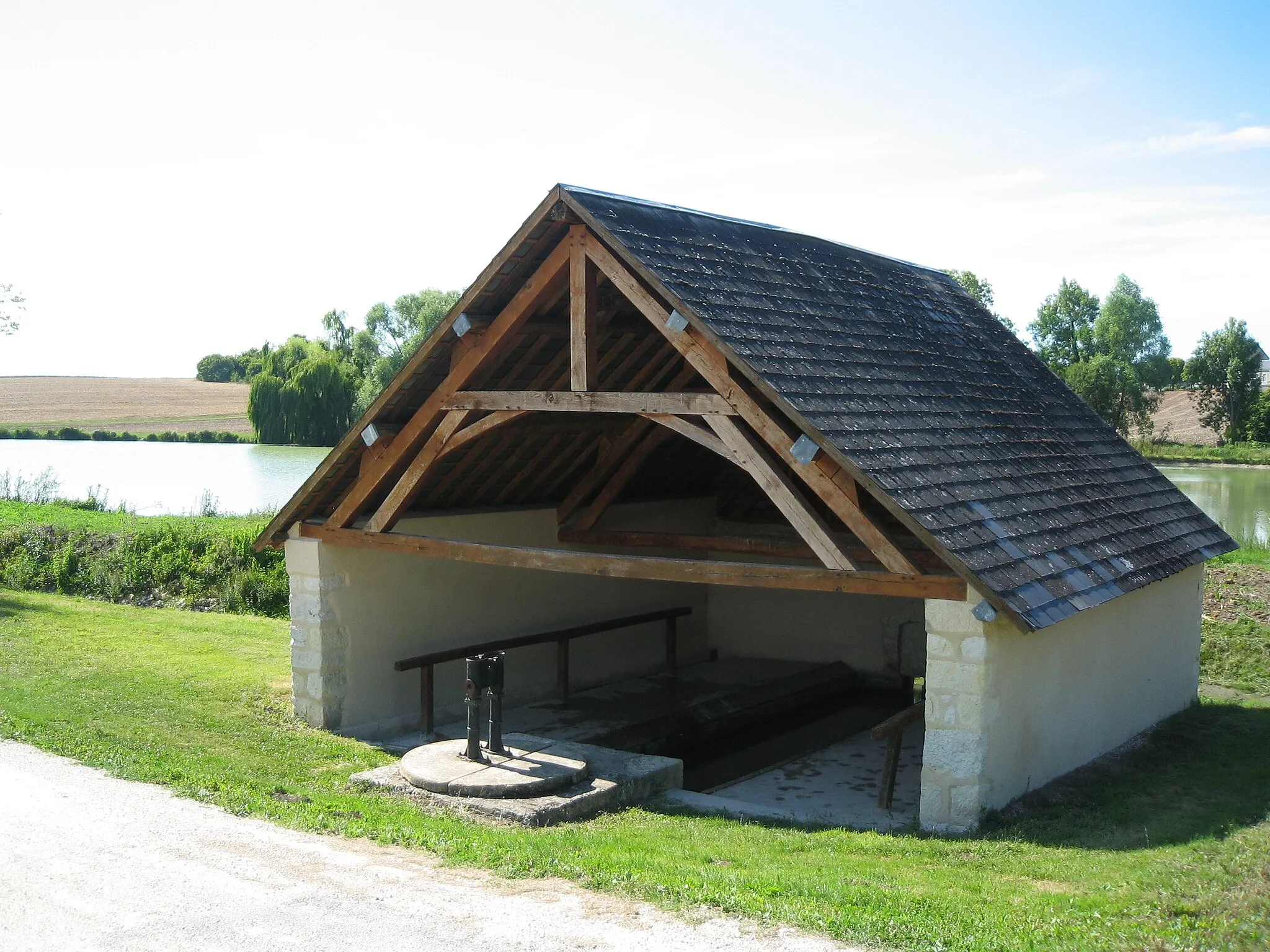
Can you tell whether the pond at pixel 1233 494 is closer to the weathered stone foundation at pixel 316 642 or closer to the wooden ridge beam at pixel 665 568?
the wooden ridge beam at pixel 665 568

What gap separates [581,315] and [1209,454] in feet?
124

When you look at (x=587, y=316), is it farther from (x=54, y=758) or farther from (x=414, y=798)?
(x=54, y=758)

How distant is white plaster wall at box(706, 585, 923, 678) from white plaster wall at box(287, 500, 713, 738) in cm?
100

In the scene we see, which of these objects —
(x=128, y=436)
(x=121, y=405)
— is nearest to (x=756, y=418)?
(x=128, y=436)

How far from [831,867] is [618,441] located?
16.9 feet

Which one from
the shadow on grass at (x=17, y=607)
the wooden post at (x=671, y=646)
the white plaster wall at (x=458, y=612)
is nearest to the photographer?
the white plaster wall at (x=458, y=612)

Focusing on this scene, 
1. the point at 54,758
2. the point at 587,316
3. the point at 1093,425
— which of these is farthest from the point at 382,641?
the point at 1093,425

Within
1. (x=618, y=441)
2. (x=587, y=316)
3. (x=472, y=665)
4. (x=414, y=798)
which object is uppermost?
(x=587, y=316)

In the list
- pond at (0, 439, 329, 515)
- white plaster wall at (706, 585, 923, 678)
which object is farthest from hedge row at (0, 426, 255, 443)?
white plaster wall at (706, 585, 923, 678)

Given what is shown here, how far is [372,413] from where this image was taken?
25.4ft

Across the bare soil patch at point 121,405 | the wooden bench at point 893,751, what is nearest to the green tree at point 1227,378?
the bare soil patch at point 121,405

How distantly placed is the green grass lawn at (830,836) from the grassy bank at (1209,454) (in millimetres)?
31045

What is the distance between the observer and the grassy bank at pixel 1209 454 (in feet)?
123

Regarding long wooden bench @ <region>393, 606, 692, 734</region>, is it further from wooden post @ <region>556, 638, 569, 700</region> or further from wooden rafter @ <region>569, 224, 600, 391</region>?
wooden rafter @ <region>569, 224, 600, 391</region>
